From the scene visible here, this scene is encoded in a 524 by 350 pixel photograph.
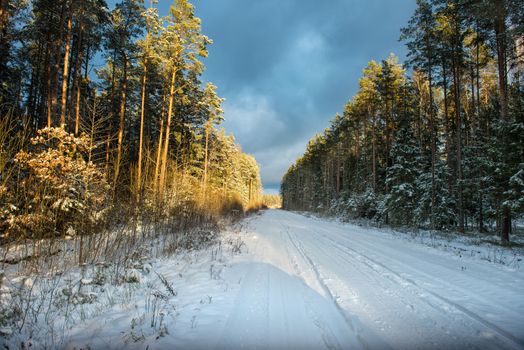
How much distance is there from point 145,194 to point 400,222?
18570 millimetres

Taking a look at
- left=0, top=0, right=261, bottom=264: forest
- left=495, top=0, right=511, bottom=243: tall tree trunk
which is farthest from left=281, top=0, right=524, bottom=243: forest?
left=0, top=0, right=261, bottom=264: forest

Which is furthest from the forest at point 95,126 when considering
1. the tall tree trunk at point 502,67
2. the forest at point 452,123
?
the tall tree trunk at point 502,67

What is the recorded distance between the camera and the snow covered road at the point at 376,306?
9.27ft

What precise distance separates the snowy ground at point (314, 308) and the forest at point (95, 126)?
217 cm

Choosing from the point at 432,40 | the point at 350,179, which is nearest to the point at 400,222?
the point at 432,40

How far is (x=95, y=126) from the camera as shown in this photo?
8125mm

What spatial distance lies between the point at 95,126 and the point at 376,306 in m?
9.55

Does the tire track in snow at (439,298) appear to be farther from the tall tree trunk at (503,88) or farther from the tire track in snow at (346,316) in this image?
the tall tree trunk at (503,88)

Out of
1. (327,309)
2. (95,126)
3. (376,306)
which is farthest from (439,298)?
(95,126)

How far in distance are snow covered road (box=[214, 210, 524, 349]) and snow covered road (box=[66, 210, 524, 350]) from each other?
0.05 feet

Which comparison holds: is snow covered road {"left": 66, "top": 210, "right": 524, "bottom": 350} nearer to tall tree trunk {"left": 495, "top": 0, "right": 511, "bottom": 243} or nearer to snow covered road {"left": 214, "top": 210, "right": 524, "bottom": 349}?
snow covered road {"left": 214, "top": 210, "right": 524, "bottom": 349}

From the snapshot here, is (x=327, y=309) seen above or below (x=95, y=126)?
below

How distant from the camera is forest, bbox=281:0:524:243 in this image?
1011 centimetres

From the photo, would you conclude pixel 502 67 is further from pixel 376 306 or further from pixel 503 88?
pixel 376 306
